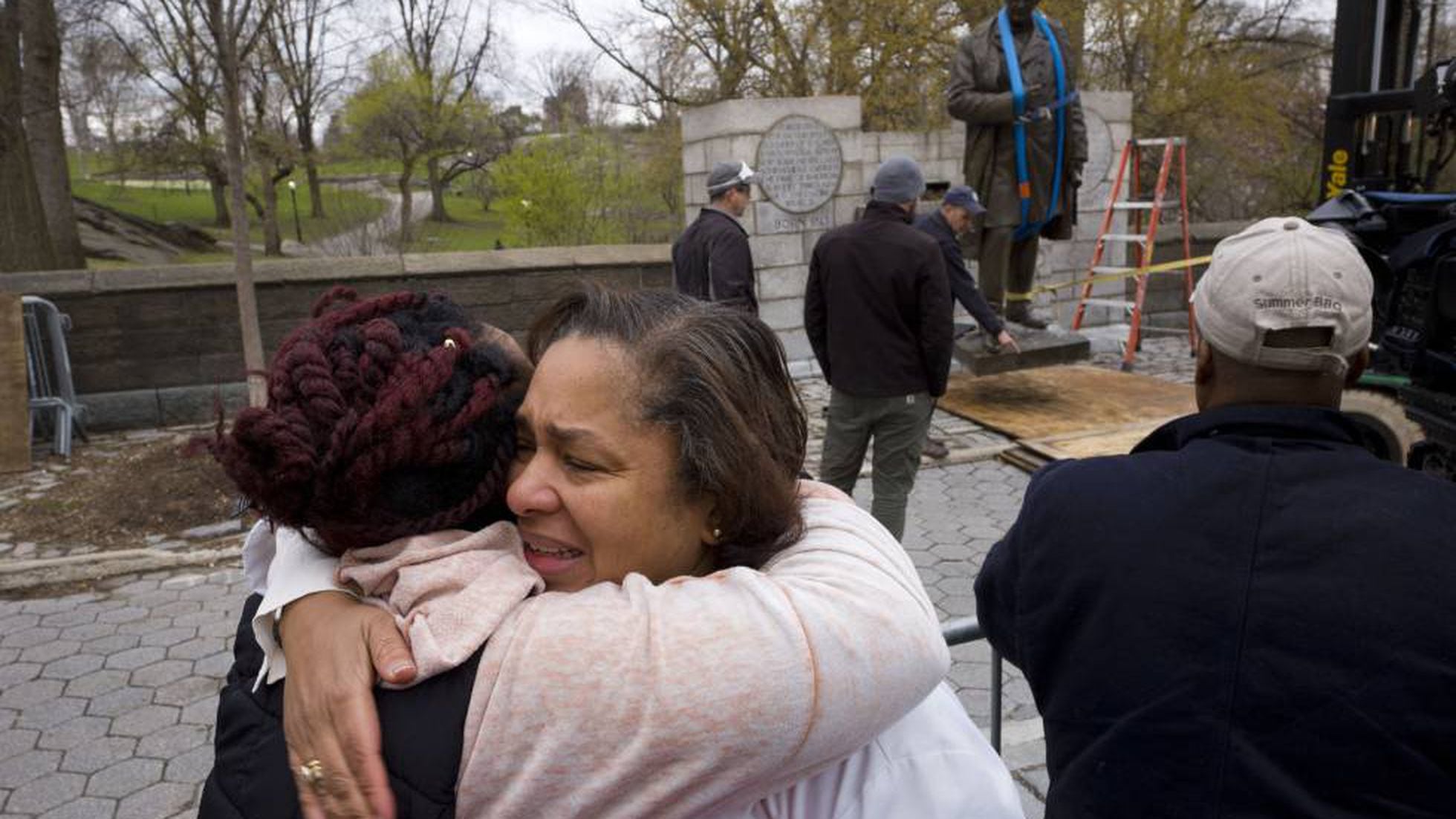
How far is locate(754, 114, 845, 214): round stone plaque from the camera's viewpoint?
853cm

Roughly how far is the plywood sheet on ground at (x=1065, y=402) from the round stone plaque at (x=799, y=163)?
2.02 m

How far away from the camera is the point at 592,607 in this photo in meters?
0.86

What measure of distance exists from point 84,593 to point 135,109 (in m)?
35.8

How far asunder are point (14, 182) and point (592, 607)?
35.8ft

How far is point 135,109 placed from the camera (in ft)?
112

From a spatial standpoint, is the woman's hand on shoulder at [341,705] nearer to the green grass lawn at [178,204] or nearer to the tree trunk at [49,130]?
the tree trunk at [49,130]

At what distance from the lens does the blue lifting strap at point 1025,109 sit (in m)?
6.89

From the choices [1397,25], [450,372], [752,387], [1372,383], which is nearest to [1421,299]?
[1372,383]

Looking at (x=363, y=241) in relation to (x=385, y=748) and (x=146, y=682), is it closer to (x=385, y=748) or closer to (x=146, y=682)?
(x=146, y=682)

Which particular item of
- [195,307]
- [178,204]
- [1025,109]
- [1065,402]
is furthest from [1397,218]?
[178,204]

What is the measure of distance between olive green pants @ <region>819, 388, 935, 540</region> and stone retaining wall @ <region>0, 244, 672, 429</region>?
3.22 m

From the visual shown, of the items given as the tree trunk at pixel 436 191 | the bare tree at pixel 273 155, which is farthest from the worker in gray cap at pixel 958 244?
the tree trunk at pixel 436 191

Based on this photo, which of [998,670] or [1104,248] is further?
[1104,248]

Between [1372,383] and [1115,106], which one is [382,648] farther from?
[1115,106]
